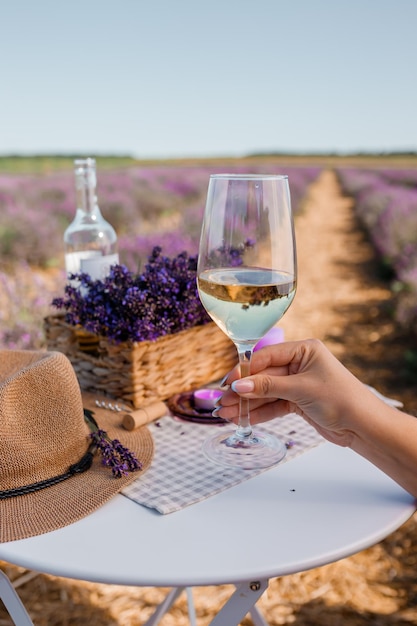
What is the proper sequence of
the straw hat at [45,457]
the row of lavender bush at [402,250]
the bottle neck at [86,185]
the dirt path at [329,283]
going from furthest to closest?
1. the dirt path at [329,283]
2. the row of lavender bush at [402,250]
3. the bottle neck at [86,185]
4. the straw hat at [45,457]

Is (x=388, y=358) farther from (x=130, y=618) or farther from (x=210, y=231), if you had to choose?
(x=210, y=231)

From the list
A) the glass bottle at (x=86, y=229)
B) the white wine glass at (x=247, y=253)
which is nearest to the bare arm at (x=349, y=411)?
the white wine glass at (x=247, y=253)

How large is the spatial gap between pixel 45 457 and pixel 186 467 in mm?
288

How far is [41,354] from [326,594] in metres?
1.90

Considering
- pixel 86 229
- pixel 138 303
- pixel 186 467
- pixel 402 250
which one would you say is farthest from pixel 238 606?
pixel 402 250

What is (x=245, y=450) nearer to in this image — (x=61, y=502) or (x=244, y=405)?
(x=244, y=405)

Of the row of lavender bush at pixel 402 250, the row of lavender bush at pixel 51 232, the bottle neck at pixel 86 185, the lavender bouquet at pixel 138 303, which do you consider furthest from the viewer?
the row of lavender bush at pixel 402 250

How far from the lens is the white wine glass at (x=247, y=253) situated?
1.09 m

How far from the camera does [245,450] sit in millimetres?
1309

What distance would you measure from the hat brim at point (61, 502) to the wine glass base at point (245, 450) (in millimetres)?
144

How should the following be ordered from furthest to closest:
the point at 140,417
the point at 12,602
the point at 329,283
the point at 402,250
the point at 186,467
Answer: the point at 329,283 < the point at 402,250 < the point at 140,417 < the point at 186,467 < the point at 12,602

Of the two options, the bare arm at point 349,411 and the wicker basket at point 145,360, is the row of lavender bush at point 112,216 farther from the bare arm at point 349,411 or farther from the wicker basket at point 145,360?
the bare arm at point 349,411

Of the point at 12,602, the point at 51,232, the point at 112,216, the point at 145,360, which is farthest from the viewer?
the point at 112,216

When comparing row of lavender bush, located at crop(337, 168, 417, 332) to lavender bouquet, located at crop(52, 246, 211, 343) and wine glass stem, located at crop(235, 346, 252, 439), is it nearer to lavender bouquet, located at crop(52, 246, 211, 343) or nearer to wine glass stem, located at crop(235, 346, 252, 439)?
lavender bouquet, located at crop(52, 246, 211, 343)
